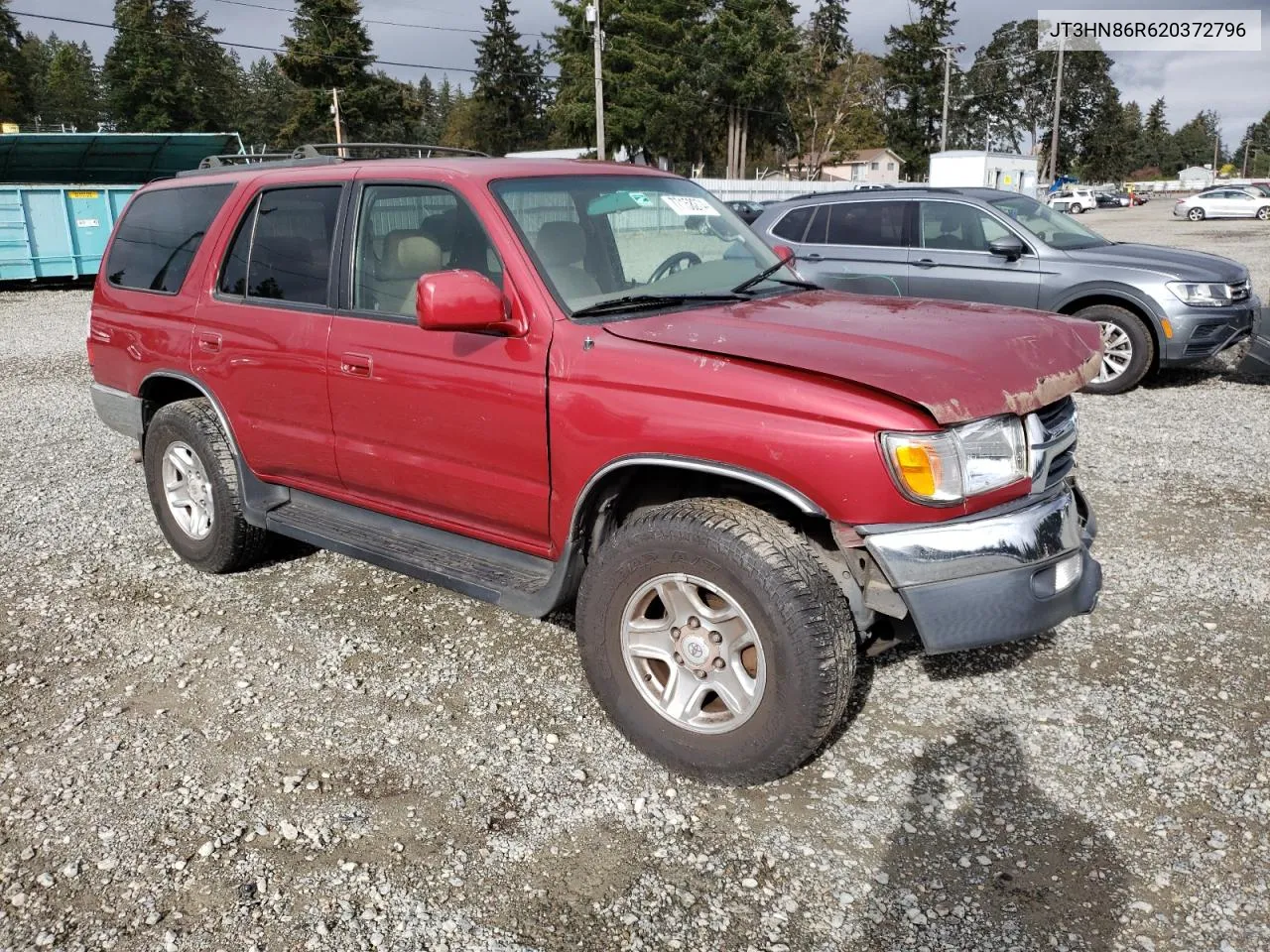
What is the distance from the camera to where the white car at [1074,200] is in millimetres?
56647

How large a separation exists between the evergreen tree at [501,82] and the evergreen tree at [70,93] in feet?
106

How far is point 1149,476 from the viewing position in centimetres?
634

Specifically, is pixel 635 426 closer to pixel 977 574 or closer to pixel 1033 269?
pixel 977 574

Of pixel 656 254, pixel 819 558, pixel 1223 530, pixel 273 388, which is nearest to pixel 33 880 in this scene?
pixel 273 388

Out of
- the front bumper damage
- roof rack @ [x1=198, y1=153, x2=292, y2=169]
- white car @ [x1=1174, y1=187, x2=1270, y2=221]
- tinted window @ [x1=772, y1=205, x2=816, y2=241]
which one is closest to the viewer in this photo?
roof rack @ [x1=198, y1=153, x2=292, y2=169]

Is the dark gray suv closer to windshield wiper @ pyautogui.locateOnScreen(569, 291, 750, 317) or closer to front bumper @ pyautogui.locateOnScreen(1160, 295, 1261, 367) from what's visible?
front bumper @ pyautogui.locateOnScreen(1160, 295, 1261, 367)

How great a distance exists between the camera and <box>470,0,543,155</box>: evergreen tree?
275 feet

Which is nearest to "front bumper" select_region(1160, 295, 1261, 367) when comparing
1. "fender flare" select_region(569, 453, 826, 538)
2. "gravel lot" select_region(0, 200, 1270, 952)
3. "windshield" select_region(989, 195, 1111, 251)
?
"windshield" select_region(989, 195, 1111, 251)

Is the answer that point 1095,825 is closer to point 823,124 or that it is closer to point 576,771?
point 576,771

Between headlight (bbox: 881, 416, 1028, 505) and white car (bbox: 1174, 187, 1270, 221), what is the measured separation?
4828cm

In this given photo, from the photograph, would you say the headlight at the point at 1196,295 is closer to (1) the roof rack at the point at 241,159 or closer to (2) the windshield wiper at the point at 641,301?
(2) the windshield wiper at the point at 641,301

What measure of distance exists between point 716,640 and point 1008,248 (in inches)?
270

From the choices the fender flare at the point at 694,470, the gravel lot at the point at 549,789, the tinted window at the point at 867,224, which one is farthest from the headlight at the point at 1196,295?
the fender flare at the point at 694,470

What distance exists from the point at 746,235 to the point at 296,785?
282 cm
